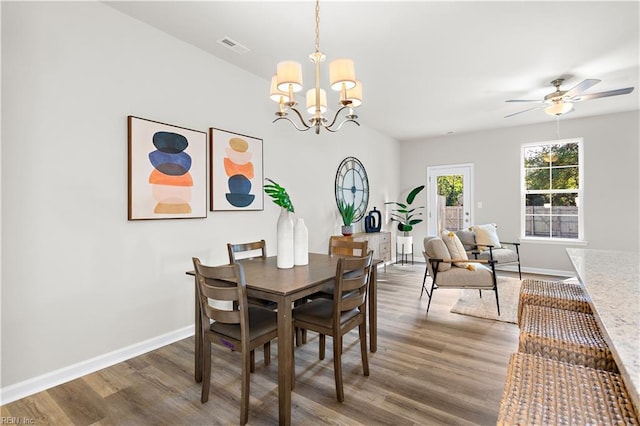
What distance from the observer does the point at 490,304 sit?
381cm

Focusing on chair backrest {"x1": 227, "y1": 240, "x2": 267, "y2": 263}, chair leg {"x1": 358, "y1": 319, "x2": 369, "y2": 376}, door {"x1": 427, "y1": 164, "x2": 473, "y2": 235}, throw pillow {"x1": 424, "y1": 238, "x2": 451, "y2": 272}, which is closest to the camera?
chair leg {"x1": 358, "y1": 319, "x2": 369, "y2": 376}

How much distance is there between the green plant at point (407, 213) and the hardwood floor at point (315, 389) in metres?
3.52

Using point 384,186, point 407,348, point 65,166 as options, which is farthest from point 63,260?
point 384,186

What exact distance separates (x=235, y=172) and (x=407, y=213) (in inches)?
174

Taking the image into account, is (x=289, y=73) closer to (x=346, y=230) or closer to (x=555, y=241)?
(x=346, y=230)

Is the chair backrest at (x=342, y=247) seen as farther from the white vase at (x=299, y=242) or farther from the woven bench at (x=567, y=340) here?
the woven bench at (x=567, y=340)

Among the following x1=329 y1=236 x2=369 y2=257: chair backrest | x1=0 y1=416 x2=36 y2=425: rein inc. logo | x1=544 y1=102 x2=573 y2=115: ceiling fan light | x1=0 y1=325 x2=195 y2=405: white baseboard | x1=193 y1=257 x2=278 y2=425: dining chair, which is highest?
x1=544 y1=102 x2=573 y2=115: ceiling fan light

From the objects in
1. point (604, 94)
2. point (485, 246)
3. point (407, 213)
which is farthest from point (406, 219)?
point (604, 94)

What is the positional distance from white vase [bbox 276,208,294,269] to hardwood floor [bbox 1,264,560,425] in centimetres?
81

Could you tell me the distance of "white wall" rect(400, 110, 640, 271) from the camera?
4945 millimetres

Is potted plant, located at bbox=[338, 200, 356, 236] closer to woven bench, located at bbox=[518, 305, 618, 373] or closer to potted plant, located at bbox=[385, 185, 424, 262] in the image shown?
potted plant, located at bbox=[385, 185, 424, 262]

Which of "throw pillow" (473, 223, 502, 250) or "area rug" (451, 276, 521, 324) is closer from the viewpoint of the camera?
"area rug" (451, 276, 521, 324)

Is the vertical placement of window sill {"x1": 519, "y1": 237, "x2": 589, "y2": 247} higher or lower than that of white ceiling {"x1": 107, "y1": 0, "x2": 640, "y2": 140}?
lower

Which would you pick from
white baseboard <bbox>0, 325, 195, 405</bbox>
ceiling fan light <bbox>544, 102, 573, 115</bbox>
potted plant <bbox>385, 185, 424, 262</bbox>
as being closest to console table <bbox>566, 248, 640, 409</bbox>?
ceiling fan light <bbox>544, 102, 573, 115</bbox>
